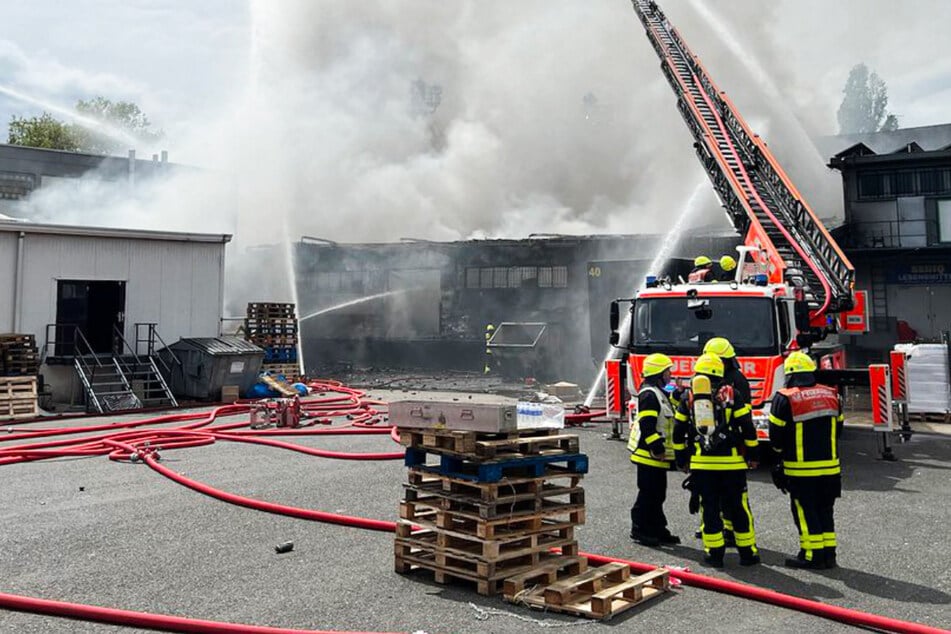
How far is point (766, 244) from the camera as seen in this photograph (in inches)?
441

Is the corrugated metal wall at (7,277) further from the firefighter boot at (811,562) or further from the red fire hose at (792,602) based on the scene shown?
the firefighter boot at (811,562)

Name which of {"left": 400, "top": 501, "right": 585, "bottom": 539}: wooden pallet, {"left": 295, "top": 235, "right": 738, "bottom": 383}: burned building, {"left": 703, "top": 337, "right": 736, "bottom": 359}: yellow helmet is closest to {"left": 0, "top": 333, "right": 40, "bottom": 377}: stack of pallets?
{"left": 295, "top": 235, "right": 738, "bottom": 383}: burned building

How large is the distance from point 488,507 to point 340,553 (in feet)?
5.55

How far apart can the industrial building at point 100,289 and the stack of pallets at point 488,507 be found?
1362 centimetres

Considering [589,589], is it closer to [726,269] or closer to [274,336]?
[726,269]

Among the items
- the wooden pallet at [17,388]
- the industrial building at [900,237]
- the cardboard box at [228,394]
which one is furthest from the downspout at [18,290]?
the industrial building at [900,237]

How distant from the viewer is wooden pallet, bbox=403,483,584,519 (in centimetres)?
477

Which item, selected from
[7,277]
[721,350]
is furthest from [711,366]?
[7,277]

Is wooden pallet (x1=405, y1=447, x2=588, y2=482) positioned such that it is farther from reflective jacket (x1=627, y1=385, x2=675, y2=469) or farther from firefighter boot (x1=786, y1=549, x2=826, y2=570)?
firefighter boot (x1=786, y1=549, x2=826, y2=570)

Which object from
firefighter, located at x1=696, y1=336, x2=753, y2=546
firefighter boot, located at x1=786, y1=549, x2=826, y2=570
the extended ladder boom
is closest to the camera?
firefighter boot, located at x1=786, y1=549, x2=826, y2=570

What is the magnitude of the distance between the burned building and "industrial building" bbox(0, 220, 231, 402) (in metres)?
8.60

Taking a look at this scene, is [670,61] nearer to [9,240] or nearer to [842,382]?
[842,382]

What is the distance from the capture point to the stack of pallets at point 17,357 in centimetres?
1510

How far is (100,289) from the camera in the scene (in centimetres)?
1767
